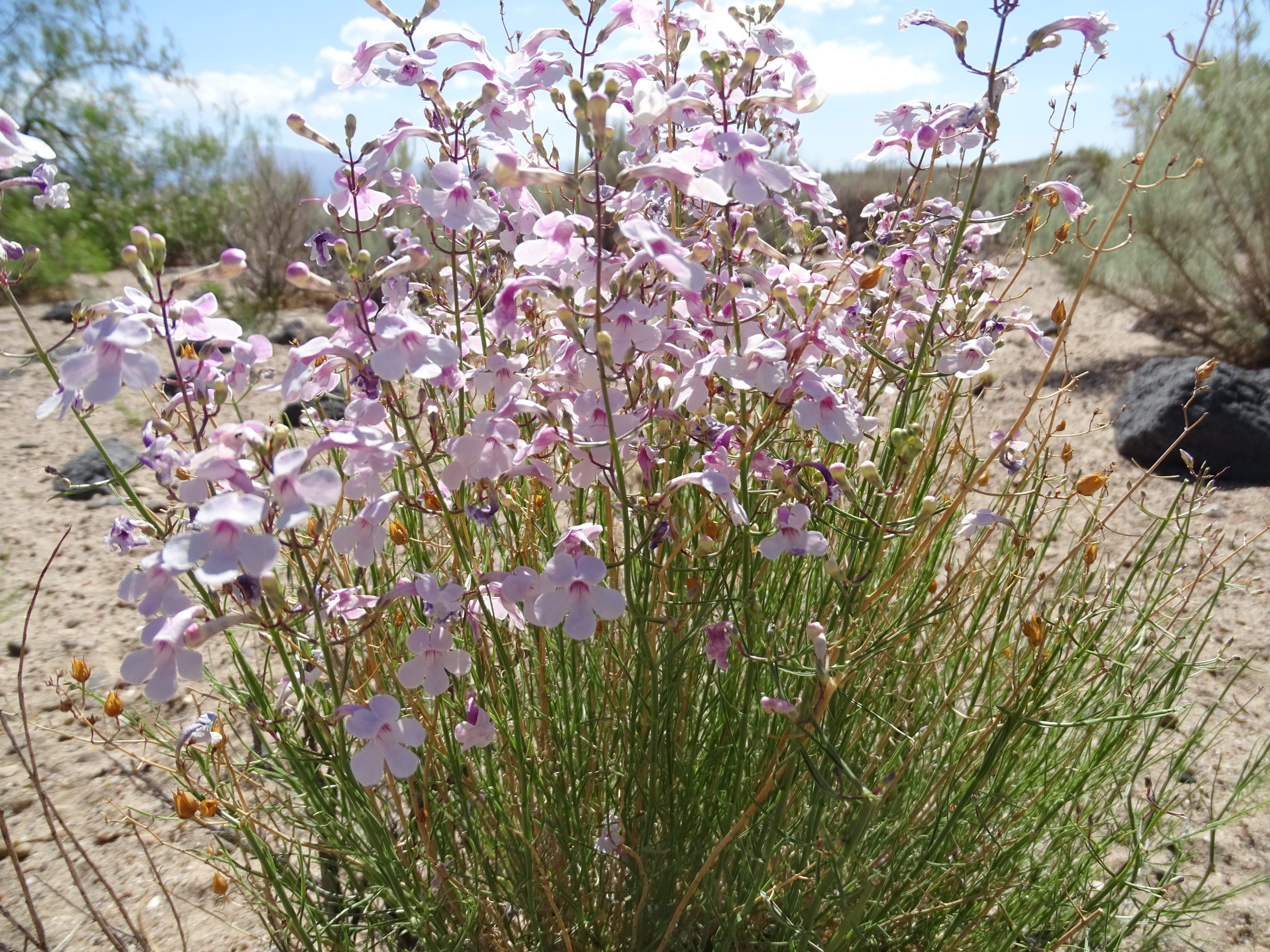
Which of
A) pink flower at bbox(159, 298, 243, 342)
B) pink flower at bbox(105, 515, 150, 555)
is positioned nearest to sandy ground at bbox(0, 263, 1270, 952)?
pink flower at bbox(105, 515, 150, 555)

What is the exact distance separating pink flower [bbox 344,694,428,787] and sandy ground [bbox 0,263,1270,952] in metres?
0.75

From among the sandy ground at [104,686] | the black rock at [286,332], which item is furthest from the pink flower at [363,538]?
the black rock at [286,332]

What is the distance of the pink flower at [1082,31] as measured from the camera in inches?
49.4

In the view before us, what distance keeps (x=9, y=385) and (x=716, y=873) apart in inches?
239

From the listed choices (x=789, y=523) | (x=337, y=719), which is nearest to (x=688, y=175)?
(x=789, y=523)

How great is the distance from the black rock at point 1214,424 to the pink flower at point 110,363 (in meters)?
4.70

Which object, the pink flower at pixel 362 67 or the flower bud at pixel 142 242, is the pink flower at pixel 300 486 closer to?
the flower bud at pixel 142 242

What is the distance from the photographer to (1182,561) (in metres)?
3.68

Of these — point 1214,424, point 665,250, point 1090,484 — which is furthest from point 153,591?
point 1214,424

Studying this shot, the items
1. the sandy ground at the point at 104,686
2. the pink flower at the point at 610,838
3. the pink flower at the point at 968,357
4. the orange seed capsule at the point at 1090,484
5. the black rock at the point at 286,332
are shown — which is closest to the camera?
the orange seed capsule at the point at 1090,484

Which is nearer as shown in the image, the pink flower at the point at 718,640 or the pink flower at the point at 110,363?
the pink flower at the point at 110,363

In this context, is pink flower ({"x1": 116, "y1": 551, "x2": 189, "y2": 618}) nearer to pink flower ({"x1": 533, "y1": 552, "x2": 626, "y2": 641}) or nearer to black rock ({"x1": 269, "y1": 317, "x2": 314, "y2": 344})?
pink flower ({"x1": 533, "y1": 552, "x2": 626, "y2": 641})

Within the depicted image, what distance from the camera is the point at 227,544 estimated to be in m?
0.92

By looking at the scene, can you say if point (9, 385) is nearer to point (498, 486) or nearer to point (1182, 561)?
point (498, 486)
